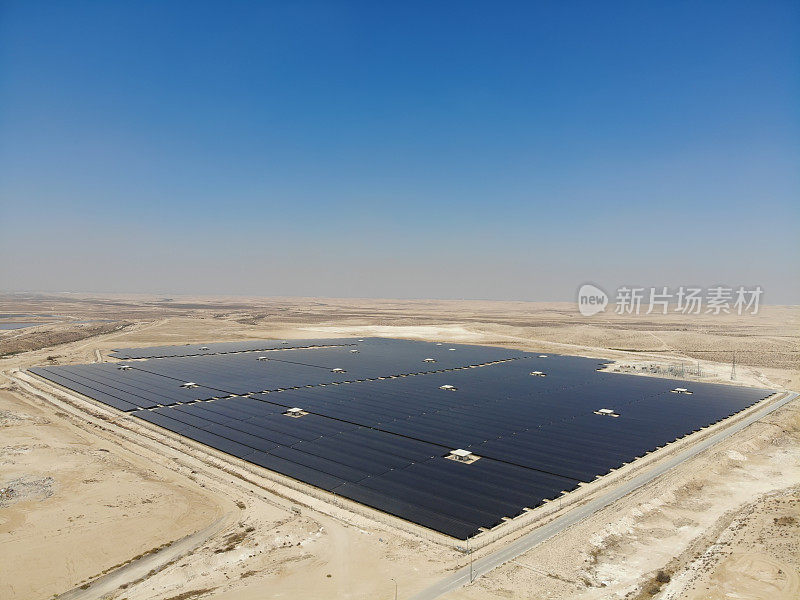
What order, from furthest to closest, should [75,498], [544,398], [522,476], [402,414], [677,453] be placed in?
[544,398] → [402,414] → [677,453] → [522,476] → [75,498]

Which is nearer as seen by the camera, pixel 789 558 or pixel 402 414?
pixel 789 558

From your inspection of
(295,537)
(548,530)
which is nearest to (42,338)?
(295,537)

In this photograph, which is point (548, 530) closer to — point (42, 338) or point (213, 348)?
point (213, 348)

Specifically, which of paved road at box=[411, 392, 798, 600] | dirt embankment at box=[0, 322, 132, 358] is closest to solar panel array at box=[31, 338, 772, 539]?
paved road at box=[411, 392, 798, 600]

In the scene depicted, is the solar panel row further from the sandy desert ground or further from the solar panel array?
the sandy desert ground

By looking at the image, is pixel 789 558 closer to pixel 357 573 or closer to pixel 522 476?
pixel 522 476

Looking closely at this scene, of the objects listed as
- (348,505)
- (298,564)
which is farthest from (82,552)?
(348,505)

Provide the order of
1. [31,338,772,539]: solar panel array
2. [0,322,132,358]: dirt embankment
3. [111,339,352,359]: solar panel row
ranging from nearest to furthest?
[31,338,772,539]: solar panel array → [111,339,352,359]: solar panel row → [0,322,132,358]: dirt embankment
